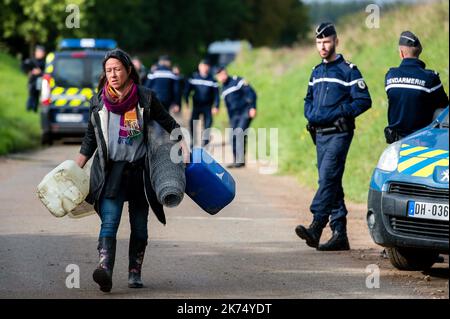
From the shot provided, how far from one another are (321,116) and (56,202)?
10.4 ft

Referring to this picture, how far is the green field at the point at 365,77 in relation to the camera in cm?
1800

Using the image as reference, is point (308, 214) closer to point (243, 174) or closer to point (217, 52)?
point (243, 174)

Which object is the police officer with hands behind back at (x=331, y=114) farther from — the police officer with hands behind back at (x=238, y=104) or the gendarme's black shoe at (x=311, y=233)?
the police officer with hands behind back at (x=238, y=104)

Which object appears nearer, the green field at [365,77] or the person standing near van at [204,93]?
the green field at [365,77]

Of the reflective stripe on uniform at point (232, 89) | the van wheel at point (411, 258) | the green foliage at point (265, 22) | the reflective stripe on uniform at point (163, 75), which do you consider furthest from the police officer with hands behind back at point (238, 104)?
the green foliage at point (265, 22)

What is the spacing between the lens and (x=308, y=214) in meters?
14.1

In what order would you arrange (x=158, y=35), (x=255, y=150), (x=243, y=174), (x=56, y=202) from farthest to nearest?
(x=158, y=35) → (x=255, y=150) → (x=243, y=174) → (x=56, y=202)

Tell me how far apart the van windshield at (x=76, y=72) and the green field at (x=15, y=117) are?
1.41 m

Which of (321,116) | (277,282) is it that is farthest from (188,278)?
(321,116)

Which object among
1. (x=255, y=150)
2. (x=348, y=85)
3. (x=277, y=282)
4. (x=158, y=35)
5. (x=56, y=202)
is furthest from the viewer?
(x=158, y=35)

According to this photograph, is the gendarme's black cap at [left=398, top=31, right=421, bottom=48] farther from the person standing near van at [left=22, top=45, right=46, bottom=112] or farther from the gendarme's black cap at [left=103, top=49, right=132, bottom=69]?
the person standing near van at [left=22, top=45, right=46, bottom=112]

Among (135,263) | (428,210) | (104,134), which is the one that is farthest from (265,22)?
(104,134)

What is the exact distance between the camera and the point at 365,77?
2423 centimetres

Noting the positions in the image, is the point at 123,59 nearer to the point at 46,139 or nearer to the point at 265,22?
the point at 46,139
